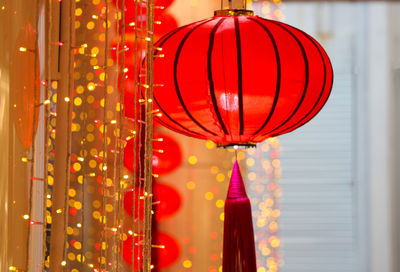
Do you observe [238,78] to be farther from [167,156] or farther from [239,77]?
[167,156]

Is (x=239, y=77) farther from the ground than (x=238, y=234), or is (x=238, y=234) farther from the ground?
(x=239, y=77)

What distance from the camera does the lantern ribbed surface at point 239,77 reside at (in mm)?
1352

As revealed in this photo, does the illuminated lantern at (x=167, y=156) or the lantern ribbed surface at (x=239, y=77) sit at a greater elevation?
the lantern ribbed surface at (x=239, y=77)

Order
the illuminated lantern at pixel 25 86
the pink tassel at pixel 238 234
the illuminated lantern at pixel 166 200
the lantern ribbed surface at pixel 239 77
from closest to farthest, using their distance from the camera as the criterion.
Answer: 1. the illuminated lantern at pixel 25 86
2. the lantern ribbed surface at pixel 239 77
3. the pink tassel at pixel 238 234
4. the illuminated lantern at pixel 166 200

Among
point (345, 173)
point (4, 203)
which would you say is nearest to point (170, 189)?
point (345, 173)

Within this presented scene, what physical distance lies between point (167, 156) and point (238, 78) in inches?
38.1

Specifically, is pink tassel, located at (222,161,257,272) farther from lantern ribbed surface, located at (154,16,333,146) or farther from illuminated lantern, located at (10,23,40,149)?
illuminated lantern, located at (10,23,40,149)

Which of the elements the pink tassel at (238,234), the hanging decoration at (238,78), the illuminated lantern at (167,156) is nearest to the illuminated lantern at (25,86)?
the hanging decoration at (238,78)

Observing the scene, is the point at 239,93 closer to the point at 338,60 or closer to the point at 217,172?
the point at 217,172

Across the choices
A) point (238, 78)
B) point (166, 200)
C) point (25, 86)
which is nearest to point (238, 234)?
point (238, 78)

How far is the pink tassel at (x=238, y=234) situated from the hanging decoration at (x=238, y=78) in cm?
21

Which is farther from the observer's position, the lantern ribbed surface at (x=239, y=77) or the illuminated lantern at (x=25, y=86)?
the lantern ribbed surface at (x=239, y=77)

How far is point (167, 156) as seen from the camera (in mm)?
2268

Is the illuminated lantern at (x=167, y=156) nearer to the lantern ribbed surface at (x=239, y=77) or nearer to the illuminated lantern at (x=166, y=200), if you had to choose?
the illuminated lantern at (x=166, y=200)
